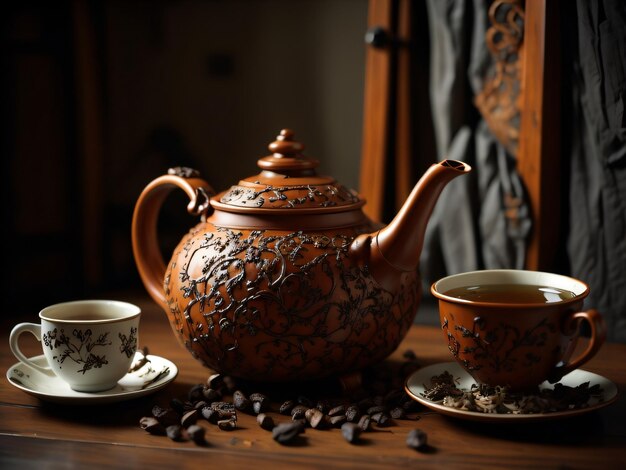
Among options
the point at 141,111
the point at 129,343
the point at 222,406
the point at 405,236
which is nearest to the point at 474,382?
the point at 405,236

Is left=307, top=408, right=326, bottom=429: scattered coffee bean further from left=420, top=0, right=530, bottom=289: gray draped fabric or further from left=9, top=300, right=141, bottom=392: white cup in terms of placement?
left=420, top=0, right=530, bottom=289: gray draped fabric

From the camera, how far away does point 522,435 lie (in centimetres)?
90

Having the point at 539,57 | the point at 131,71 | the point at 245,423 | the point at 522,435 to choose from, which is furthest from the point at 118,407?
the point at 131,71

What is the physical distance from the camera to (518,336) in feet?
2.95

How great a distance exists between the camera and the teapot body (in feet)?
3.18

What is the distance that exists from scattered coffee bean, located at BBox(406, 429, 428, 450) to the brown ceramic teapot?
0.16 m

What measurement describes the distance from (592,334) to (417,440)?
0.77ft

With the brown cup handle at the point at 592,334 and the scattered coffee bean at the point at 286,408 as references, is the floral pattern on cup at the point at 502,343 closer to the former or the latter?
the brown cup handle at the point at 592,334

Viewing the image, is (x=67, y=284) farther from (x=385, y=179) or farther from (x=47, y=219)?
(x=385, y=179)

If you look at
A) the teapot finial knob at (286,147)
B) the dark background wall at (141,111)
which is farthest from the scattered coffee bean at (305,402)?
the dark background wall at (141,111)

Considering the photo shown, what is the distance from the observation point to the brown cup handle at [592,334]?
2.91 feet

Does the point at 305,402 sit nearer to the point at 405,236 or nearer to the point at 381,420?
the point at 381,420

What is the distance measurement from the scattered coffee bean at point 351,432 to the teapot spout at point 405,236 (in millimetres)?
197

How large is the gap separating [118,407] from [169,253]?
2.82ft
